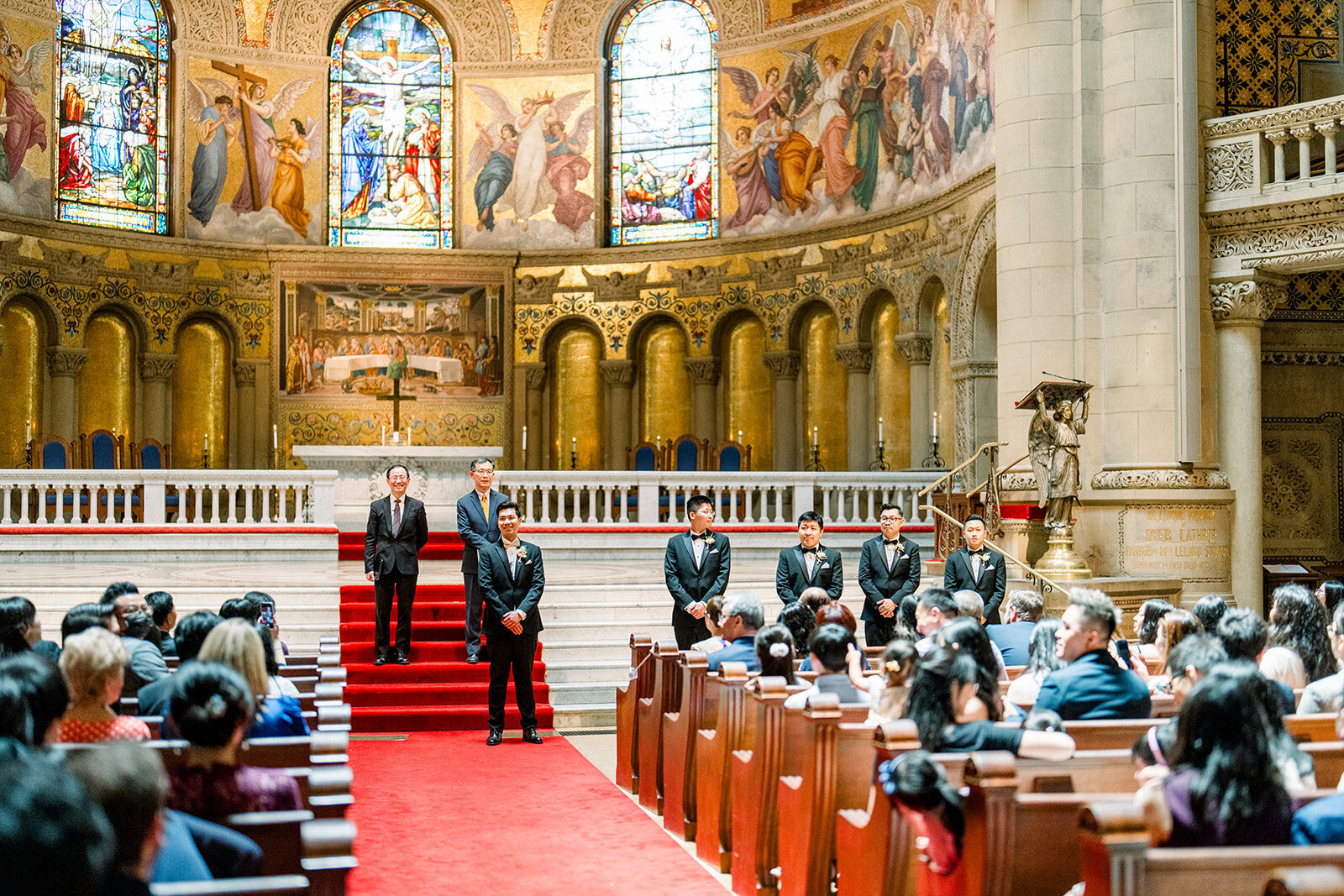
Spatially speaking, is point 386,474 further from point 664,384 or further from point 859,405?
point 664,384

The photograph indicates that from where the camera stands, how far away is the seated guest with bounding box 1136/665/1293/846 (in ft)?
10.5

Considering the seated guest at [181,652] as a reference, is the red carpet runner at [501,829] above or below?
below

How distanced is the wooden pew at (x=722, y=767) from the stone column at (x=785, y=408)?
13.8 metres

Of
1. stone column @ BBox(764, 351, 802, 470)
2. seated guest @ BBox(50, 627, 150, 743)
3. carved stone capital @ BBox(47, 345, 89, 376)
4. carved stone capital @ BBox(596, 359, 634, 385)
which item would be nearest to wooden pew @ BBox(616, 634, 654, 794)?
seated guest @ BBox(50, 627, 150, 743)

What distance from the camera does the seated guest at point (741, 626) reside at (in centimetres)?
710

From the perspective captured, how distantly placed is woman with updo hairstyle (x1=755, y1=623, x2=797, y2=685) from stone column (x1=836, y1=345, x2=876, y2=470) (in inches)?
519

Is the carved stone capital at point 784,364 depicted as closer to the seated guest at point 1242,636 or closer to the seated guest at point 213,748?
the seated guest at point 1242,636

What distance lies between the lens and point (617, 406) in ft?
72.5

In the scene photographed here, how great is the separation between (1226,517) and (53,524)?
1109 cm

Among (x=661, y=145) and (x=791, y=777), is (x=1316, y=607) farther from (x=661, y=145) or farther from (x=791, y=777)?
(x=661, y=145)

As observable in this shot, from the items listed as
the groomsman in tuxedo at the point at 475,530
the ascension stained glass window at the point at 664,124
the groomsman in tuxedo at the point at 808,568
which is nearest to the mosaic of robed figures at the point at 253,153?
the ascension stained glass window at the point at 664,124

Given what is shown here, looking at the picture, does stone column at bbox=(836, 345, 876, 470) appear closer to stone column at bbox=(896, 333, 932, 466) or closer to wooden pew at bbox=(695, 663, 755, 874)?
stone column at bbox=(896, 333, 932, 466)

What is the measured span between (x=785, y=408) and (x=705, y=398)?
1.53 metres

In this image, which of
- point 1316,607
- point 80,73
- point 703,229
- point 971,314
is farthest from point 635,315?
point 1316,607
